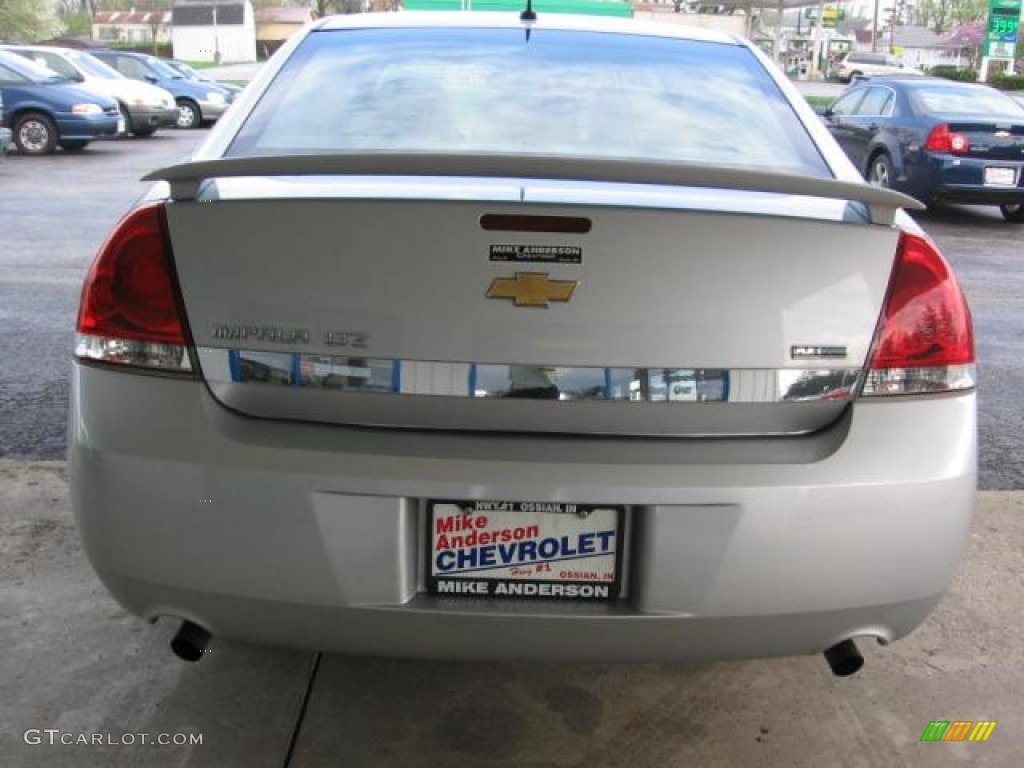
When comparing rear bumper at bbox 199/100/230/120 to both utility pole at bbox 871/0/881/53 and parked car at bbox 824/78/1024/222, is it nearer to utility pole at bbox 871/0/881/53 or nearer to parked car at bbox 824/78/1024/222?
parked car at bbox 824/78/1024/222

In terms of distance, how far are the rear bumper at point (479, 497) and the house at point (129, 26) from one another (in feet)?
322

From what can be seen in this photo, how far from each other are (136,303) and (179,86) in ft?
73.4

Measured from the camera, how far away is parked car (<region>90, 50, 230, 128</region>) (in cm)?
2266

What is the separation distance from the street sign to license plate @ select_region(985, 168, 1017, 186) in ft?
61.3

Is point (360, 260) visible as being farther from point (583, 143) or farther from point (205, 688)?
point (205, 688)

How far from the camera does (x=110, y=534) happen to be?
2055 millimetres

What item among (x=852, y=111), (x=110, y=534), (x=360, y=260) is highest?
(x=360, y=260)

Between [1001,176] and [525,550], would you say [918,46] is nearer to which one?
[1001,176]

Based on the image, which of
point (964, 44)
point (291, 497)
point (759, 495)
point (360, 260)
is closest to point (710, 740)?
point (759, 495)

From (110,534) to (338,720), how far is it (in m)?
0.77

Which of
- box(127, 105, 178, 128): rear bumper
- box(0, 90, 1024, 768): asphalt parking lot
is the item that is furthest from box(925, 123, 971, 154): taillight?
box(127, 105, 178, 128): rear bumper

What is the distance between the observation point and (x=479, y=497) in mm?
1932

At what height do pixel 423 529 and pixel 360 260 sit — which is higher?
pixel 360 260

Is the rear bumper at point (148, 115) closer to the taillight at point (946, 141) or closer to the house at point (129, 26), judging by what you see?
the taillight at point (946, 141)
